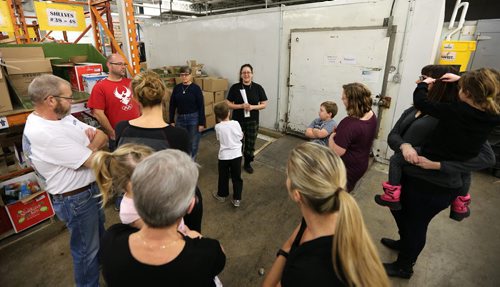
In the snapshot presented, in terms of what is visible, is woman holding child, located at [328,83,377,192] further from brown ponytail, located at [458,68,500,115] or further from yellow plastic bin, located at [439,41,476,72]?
yellow plastic bin, located at [439,41,476,72]

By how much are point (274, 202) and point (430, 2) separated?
3062mm

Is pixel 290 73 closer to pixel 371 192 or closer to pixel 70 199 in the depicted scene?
pixel 371 192

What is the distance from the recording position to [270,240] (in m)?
2.44

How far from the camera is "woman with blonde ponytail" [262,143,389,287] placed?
758 mm

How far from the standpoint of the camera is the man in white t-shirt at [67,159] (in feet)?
4.50

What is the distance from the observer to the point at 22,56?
243 cm

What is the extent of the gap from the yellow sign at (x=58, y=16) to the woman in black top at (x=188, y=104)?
5.86 feet

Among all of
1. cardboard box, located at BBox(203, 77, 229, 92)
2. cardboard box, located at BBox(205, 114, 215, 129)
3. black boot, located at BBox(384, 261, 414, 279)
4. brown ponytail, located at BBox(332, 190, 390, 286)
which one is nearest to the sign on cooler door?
cardboard box, located at BBox(203, 77, 229, 92)

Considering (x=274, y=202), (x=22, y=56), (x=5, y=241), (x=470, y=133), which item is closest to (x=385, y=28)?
(x=470, y=133)

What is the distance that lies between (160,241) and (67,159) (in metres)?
0.96

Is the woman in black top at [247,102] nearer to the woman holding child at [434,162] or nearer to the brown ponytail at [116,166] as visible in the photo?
the woman holding child at [434,162]

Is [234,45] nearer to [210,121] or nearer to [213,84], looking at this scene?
[213,84]

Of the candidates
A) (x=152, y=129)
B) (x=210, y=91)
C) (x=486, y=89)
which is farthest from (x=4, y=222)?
(x=486, y=89)

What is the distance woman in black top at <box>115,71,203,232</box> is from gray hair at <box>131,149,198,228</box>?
2.19 ft
